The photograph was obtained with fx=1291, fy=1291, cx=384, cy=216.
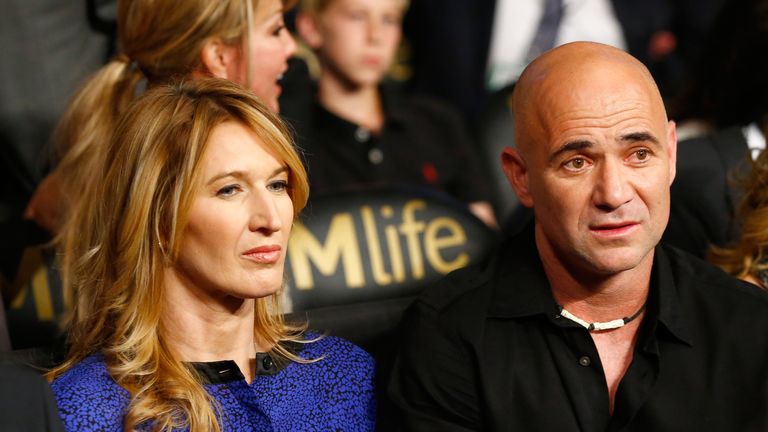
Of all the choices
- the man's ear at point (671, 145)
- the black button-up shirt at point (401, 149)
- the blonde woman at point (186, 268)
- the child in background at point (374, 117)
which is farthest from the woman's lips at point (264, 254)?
the child in background at point (374, 117)

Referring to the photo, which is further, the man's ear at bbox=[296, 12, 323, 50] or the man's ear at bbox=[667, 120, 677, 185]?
the man's ear at bbox=[296, 12, 323, 50]

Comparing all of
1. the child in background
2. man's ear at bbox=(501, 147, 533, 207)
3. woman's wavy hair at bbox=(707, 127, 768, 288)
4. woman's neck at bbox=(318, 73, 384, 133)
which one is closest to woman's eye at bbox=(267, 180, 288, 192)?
man's ear at bbox=(501, 147, 533, 207)

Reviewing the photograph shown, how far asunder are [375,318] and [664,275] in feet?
1.37

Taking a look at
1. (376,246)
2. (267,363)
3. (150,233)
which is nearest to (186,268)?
(150,233)

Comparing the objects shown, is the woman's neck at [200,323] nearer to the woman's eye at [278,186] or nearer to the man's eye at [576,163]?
the woman's eye at [278,186]

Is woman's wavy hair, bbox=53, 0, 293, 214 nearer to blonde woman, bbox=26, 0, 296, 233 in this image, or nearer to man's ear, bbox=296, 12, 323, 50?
blonde woman, bbox=26, 0, 296, 233

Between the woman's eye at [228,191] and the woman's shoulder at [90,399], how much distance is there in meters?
0.24

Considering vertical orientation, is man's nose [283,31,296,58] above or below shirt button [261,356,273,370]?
above

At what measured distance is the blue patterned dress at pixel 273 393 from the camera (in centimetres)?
147

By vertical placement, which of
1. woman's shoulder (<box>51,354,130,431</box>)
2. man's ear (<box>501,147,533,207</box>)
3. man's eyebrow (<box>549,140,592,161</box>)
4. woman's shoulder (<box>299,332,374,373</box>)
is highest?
man's eyebrow (<box>549,140,592,161</box>)

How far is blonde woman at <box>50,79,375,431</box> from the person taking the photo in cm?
150

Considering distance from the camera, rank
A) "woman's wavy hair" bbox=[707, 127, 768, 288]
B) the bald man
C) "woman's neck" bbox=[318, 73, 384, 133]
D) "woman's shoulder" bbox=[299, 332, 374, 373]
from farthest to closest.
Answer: "woman's neck" bbox=[318, 73, 384, 133] < "woman's wavy hair" bbox=[707, 127, 768, 288] < "woman's shoulder" bbox=[299, 332, 374, 373] < the bald man

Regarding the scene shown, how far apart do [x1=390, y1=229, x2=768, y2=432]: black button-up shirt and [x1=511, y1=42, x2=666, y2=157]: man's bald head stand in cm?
19

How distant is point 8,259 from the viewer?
226cm
